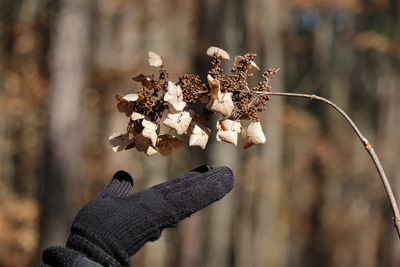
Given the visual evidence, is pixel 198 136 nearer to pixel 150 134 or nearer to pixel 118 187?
pixel 150 134

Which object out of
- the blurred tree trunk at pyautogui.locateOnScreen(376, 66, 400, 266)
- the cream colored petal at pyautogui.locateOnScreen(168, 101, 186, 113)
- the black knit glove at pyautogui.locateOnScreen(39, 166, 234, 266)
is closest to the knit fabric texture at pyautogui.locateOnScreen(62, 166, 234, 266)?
the black knit glove at pyautogui.locateOnScreen(39, 166, 234, 266)

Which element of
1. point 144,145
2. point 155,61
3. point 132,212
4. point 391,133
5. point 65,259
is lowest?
point 65,259

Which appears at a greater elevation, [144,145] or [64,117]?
[64,117]

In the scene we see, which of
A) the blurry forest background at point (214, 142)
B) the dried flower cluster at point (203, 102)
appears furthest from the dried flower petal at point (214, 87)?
the blurry forest background at point (214, 142)

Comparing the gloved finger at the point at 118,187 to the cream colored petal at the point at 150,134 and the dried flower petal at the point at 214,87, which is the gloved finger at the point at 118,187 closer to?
the cream colored petal at the point at 150,134

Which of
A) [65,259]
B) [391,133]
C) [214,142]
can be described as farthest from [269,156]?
[65,259]

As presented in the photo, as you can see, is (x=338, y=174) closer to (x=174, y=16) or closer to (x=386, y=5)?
(x=174, y=16)
